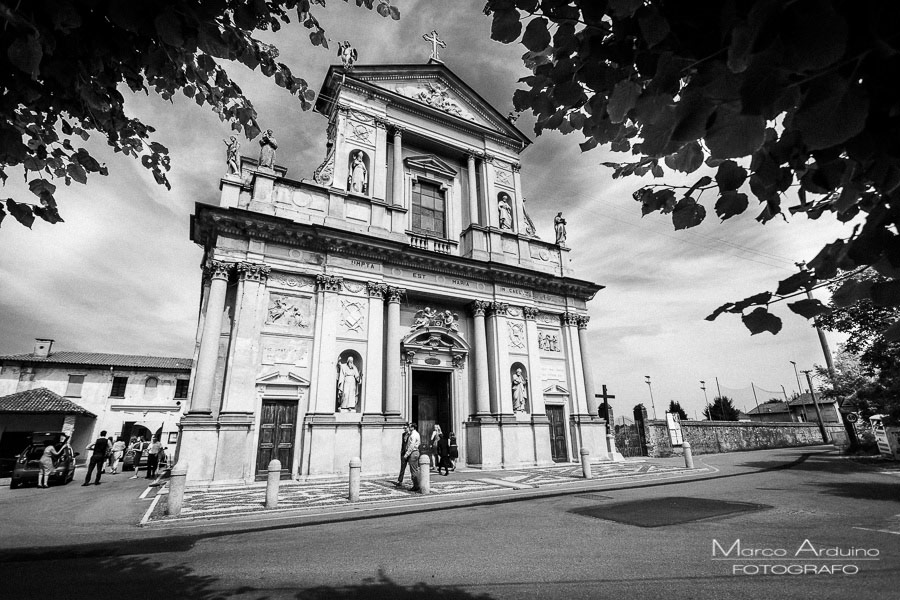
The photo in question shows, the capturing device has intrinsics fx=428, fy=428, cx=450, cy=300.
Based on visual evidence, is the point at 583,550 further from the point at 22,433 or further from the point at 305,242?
the point at 22,433

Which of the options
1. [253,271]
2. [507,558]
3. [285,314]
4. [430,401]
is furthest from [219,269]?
[507,558]

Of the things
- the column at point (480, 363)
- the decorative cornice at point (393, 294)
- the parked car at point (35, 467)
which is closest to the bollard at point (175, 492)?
the decorative cornice at point (393, 294)

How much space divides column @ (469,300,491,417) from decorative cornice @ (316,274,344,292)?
588 centimetres

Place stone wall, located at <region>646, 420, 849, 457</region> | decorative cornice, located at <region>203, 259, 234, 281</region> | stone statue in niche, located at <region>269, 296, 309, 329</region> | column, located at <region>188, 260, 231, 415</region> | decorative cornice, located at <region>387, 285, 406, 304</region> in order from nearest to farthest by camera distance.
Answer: column, located at <region>188, 260, 231, 415</region>, decorative cornice, located at <region>203, 259, 234, 281</region>, stone statue in niche, located at <region>269, 296, 309, 329</region>, decorative cornice, located at <region>387, 285, 406, 304</region>, stone wall, located at <region>646, 420, 849, 457</region>

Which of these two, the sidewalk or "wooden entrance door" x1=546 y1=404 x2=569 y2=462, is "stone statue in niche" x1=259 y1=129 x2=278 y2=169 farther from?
"wooden entrance door" x1=546 y1=404 x2=569 y2=462

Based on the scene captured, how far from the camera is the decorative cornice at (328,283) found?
15.4 metres

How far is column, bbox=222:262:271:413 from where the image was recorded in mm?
13188

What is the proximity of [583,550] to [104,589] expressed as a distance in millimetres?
5170

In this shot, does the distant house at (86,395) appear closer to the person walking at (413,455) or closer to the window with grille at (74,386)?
the window with grille at (74,386)

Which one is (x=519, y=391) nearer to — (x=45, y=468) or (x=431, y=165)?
(x=431, y=165)

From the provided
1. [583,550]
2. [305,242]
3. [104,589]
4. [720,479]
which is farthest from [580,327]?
[104,589]

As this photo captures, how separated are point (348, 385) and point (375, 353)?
1.53m

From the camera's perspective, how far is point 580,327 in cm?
2103

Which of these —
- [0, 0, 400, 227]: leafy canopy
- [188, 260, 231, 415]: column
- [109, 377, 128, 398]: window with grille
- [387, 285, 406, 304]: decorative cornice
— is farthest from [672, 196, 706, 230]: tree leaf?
[109, 377, 128, 398]: window with grille
